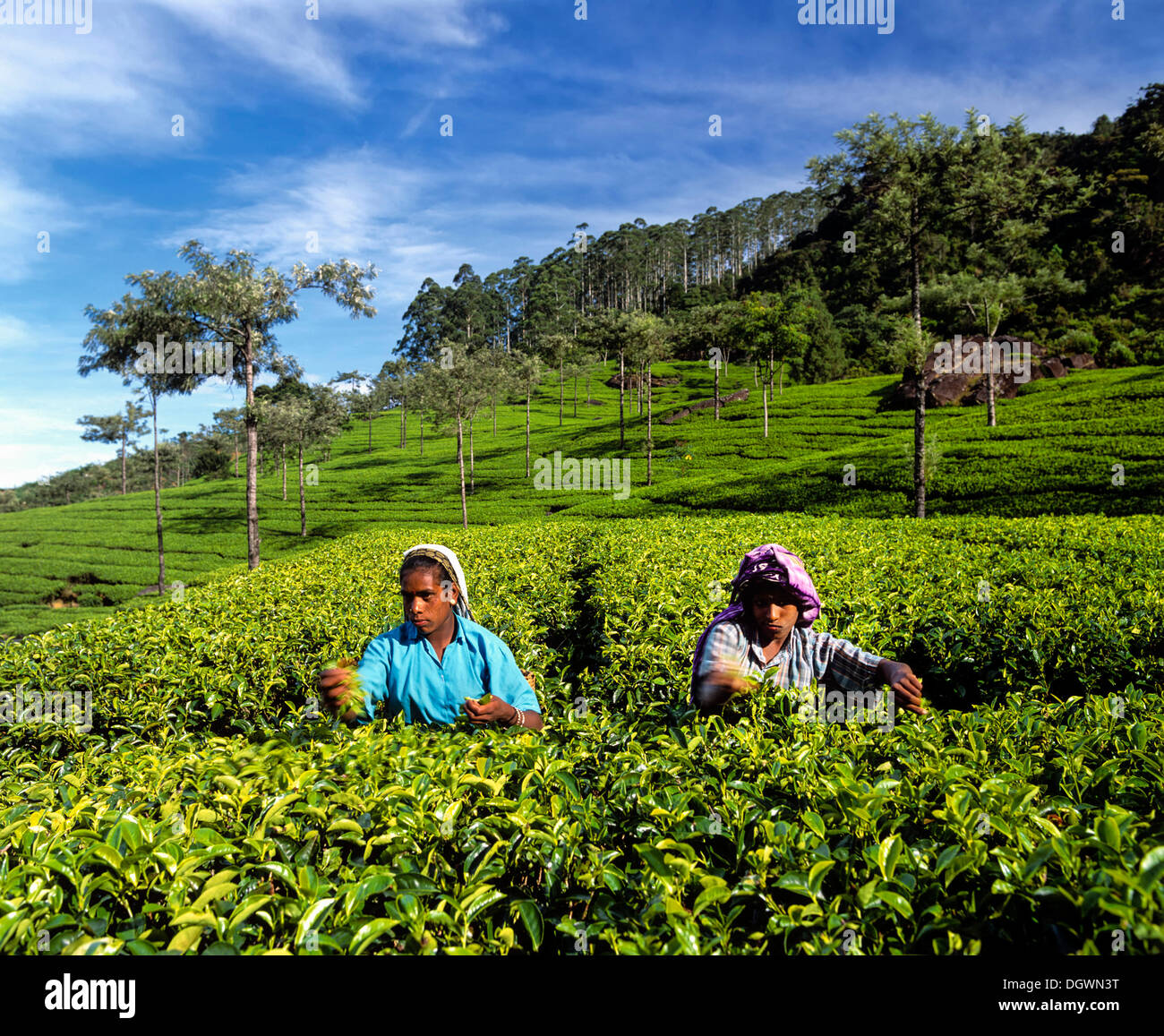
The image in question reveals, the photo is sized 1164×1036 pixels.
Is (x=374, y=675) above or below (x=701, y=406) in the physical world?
below

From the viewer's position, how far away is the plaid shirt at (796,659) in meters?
3.39

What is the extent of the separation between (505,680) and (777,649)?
1539mm

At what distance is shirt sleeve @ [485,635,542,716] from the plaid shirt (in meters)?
0.95

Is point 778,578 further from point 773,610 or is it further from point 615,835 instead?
point 615,835

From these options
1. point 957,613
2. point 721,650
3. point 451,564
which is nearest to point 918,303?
point 957,613

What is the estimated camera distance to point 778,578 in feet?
11.0

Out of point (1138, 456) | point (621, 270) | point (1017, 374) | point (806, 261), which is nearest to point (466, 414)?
point (1138, 456)

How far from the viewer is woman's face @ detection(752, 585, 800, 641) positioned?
133 inches

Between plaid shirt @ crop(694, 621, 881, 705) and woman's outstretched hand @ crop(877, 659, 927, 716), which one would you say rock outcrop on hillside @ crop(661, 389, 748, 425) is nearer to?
plaid shirt @ crop(694, 621, 881, 705)

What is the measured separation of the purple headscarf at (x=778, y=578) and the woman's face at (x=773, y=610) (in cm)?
4

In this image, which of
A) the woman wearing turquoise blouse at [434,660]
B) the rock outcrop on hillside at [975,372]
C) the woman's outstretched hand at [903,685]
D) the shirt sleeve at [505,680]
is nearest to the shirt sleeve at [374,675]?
the woman wearing turquoise blouse at [434,660]

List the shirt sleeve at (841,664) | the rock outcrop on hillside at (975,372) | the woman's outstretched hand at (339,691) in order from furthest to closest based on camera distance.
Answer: the rock outcrop on hillside at (975,372) → the shirt sleeve at (841,664) → the woman's outstretched hand at (339,691)

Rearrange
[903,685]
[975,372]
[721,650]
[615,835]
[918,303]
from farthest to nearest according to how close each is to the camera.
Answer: [975,372] < [918,303] < [721,650] < [903,685] < [615,835]

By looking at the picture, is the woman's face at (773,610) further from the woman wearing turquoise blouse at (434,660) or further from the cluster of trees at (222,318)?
the cluster of trees at (222,318)
